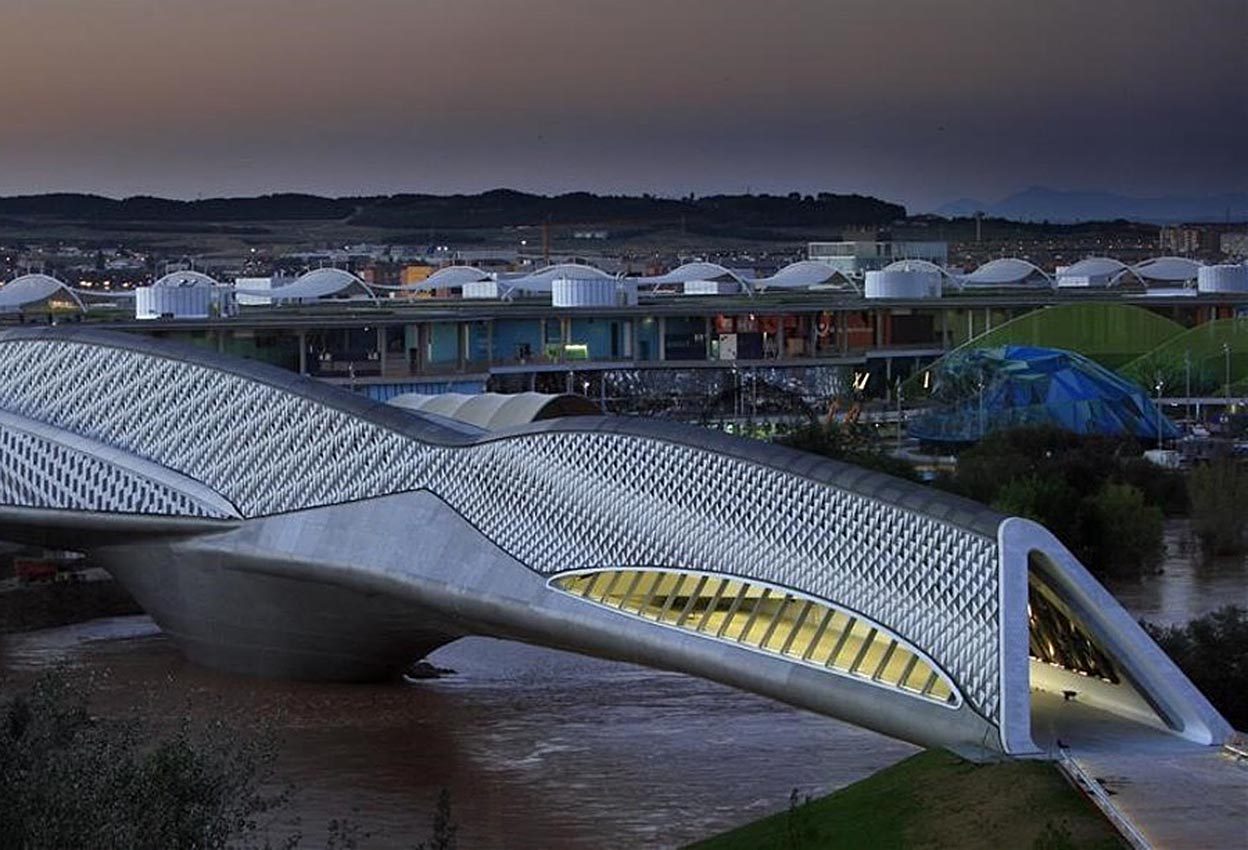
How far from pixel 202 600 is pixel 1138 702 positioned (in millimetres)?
18734

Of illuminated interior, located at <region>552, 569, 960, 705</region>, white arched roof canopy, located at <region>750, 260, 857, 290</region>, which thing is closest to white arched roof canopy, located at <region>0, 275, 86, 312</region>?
white arched roof canopy, located at <region>750, 260, 857, 290</region>

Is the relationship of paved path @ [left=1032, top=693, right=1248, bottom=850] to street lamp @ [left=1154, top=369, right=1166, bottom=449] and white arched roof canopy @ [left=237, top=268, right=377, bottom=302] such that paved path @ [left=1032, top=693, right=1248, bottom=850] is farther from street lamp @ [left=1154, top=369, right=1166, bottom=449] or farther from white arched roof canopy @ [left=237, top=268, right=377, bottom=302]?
white arched roof canopy @ [left=237, top=268, right=377, bottom=302]

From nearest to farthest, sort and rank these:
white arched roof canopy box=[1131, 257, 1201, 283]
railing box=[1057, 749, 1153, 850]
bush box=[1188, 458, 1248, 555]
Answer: railing box=[1057, 749, 1153, 850]
bush box=[1188, 458, 1248, 555]
white arched roof canopy box=[1131, 257, 1201, 283]

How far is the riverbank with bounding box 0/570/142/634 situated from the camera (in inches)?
2137

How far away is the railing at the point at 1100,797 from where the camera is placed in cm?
2559

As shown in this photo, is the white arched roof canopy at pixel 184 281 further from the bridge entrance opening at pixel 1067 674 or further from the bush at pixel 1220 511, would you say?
the bridge entrance opening at pixel 1067 674

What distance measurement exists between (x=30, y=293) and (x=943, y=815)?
264ft

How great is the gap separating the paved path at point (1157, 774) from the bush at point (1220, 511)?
30322 mm

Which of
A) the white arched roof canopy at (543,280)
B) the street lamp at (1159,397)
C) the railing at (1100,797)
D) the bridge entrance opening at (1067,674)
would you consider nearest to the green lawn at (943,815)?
the railing at (1100,797)

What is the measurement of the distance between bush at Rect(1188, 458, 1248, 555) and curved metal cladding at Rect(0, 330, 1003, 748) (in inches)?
890

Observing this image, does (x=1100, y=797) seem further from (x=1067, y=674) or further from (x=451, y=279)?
(x=451, y=279)

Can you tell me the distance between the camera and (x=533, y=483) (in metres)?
40.1

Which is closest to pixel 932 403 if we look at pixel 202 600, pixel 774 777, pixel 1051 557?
pixel 202 600

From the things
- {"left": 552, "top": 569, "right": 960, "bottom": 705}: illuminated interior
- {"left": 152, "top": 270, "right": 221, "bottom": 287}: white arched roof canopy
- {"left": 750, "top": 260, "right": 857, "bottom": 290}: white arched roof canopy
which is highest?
{"left": 152, "top": 270, "right": 221, "bottom": 287}: white arched roof canopy
